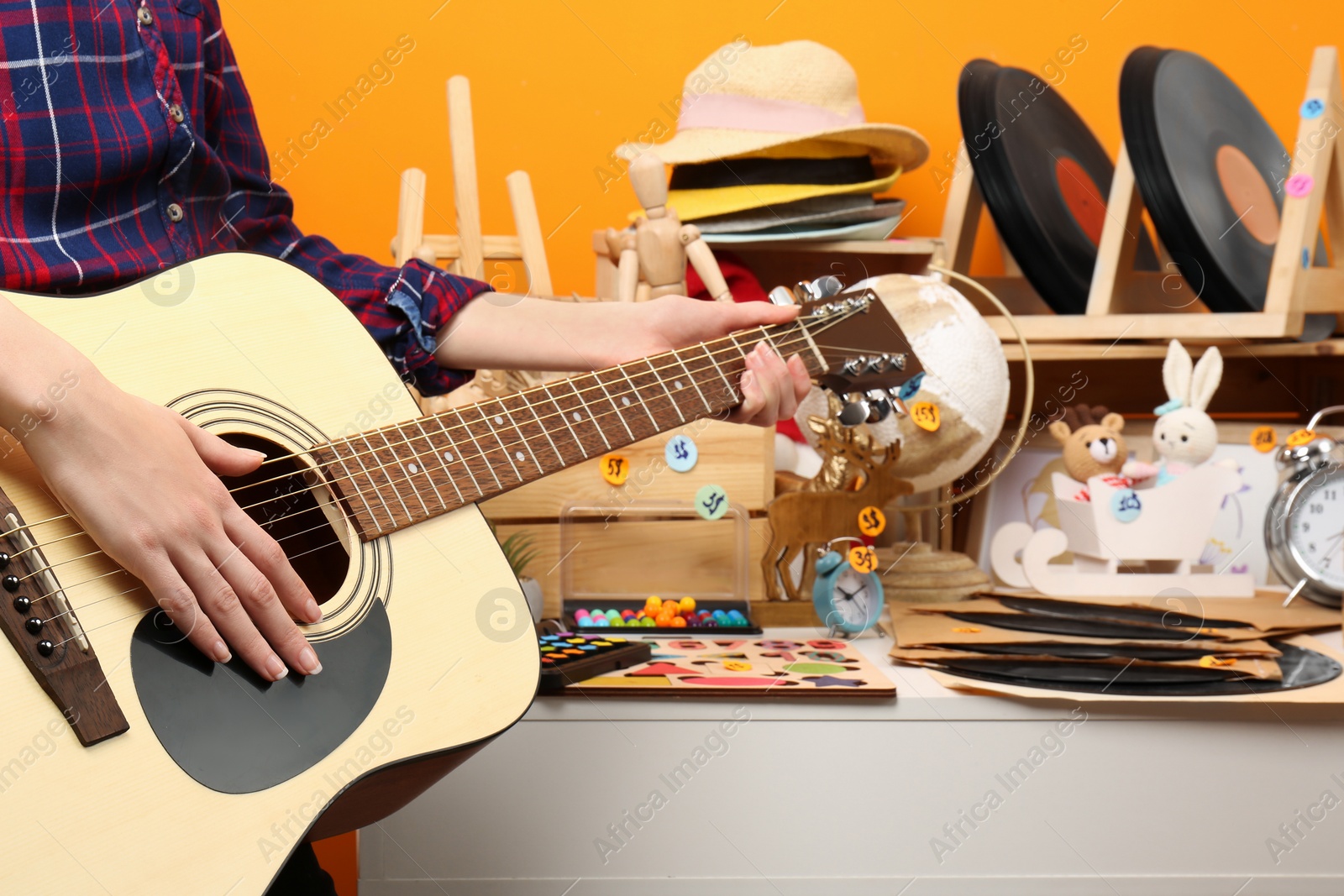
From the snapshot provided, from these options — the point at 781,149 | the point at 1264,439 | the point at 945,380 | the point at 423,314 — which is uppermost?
the point at 781,149

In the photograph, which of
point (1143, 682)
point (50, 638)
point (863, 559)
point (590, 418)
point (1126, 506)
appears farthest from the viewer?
point (1126, 506)

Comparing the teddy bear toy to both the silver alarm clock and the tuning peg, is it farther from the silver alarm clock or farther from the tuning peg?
the tuning peg

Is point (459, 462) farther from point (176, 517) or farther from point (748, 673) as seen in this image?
Answer: point (748, 673)

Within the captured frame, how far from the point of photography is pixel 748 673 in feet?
2.93

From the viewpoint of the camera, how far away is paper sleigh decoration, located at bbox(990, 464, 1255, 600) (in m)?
1.16

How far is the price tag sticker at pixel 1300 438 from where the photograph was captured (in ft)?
3.81

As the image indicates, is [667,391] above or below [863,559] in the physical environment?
above

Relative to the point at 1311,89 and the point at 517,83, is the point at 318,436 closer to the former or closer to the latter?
the point at 517,83

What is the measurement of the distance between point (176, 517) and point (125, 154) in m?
0.29

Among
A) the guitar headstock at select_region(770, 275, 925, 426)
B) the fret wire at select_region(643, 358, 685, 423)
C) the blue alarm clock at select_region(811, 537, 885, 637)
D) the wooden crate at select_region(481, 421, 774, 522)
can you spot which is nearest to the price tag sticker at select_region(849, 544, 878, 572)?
the blue alarm clock at select_region(811, 537, 885, 637)

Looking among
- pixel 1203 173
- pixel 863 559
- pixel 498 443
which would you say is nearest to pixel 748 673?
pixel 863 559

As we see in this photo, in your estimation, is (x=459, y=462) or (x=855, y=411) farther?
(x=855, y=411)

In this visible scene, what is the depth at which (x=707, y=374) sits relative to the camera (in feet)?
2.61

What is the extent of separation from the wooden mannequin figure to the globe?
0.63 feet
